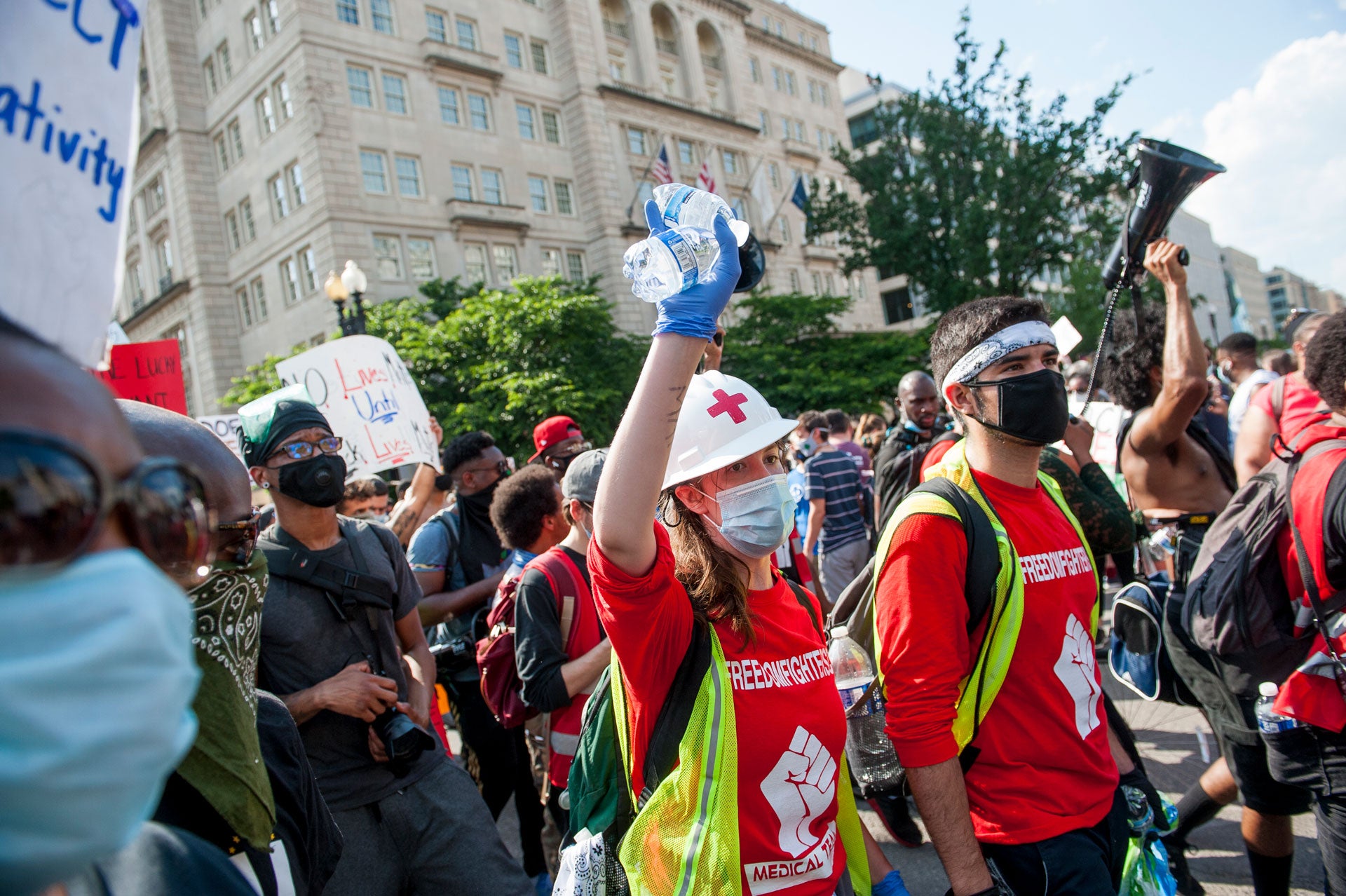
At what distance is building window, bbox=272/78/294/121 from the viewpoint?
29533 mm

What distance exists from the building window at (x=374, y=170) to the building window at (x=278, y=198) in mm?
3138

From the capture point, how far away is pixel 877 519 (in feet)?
20.7

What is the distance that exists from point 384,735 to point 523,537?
1408 mm

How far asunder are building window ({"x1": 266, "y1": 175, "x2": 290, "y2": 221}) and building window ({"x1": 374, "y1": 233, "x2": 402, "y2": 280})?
3729 millimetres

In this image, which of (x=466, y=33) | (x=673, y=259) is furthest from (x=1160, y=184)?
(x=466, y=33)

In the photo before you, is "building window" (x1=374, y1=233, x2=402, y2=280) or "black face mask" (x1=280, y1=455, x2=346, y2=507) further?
"building window" (x1=374, y1=233, x2=402, y2=280)

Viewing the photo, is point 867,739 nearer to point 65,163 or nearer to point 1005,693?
point 1005,693

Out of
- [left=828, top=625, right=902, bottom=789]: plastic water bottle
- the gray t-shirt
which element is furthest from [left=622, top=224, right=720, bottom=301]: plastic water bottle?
the gray t-shirt

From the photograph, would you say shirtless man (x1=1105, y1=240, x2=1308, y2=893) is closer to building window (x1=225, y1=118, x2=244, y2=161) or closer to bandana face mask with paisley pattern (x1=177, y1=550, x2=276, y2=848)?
bandana face mask with paisley pattern (x1=177, y1=550, x2=276, y2=848)

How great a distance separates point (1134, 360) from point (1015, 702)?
2.96m

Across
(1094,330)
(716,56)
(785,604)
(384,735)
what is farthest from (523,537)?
(716,56)

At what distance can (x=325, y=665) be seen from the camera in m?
2.74

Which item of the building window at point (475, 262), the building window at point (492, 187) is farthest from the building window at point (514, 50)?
the building window at point (475, 262)

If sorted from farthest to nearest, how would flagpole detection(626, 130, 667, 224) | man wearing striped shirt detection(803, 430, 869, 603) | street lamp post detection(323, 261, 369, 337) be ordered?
flagpole detection(626, 130, 667, 224) → street lamp post detection(323, 261, 369, 337) → man wearing striped shirt detection(803, 430, 869, 603)
